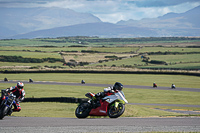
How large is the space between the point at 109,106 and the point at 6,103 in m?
6.04

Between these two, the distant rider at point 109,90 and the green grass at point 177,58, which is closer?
the distant rider at point 109,90

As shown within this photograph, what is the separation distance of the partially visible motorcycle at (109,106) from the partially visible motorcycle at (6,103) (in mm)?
4138

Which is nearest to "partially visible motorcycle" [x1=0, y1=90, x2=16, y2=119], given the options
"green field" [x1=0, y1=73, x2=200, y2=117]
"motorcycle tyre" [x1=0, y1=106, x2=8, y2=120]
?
"motorcycle tyre" [x1=0, y1=106, x2=8, y2=120]

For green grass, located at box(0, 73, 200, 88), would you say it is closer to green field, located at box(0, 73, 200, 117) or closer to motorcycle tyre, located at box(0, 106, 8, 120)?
green field, located at box(0, 73, 200, 117)

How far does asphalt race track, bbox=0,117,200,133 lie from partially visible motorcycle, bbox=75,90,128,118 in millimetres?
503

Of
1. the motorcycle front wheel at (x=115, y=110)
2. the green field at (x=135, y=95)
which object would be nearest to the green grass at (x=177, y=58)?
the green field at (x=135, y=95)

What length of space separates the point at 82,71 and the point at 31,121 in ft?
212

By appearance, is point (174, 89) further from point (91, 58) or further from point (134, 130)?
point (91, 58)

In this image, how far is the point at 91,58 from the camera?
5212 inches

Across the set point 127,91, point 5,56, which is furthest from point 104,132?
point 5,56

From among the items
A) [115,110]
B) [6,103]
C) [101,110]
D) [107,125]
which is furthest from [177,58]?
[107,125]

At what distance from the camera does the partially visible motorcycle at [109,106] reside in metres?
16.5

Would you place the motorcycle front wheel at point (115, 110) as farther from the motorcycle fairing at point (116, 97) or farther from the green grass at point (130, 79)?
the green grass at point (130, 79)

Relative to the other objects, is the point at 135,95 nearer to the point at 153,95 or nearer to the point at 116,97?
the point at 153,95
